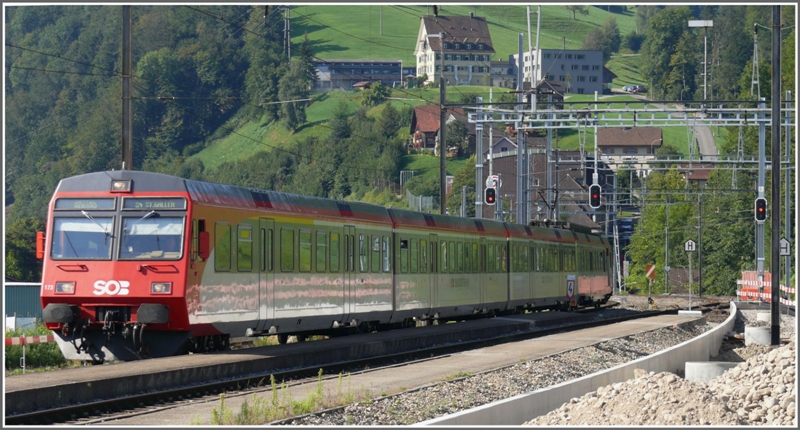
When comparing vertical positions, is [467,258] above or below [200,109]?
below

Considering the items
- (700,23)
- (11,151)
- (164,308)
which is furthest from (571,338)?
(11,151)

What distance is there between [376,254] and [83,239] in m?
9.03

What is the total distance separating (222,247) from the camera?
18953 millimetres

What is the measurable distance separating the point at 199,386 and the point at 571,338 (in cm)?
1299

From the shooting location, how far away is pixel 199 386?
50.1ft

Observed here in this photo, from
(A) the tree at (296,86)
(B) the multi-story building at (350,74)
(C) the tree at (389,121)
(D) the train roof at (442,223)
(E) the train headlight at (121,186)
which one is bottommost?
(D) the train roof at (442,223)

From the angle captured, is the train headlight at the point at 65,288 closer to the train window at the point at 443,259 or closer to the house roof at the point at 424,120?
the train window at the point at 443,259

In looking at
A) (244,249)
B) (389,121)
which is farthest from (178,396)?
(389,121)

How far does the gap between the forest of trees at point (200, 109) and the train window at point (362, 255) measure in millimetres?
81280

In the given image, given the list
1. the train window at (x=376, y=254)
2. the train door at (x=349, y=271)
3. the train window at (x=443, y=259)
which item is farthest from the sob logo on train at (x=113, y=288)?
the train window at (x=443, y=259)

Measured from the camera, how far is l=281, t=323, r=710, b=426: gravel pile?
1323cm

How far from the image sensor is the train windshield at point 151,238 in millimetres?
17891

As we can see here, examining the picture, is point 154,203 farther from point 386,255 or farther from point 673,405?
point 386,255

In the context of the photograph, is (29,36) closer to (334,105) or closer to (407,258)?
(334,105)
